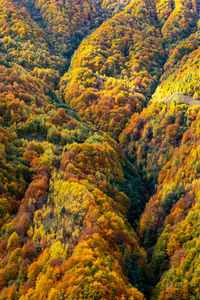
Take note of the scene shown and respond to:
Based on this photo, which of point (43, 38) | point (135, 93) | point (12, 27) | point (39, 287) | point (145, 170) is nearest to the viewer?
point (39, 287)

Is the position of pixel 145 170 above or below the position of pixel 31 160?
below

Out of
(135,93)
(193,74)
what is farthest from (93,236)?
(135,93)

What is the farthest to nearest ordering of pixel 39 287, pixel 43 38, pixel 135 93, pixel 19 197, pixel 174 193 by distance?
pixel 43 38 < pixel 135 93 < pixel 174 193 < pixel 19 197 < pixel 39 287

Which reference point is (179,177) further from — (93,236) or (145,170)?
(93,236)

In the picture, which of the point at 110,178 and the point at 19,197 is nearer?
the point at 19,197

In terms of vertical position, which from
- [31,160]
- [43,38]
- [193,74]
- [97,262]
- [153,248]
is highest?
[43,38]

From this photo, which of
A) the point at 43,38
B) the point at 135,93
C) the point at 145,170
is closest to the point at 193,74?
the point at 135,93
